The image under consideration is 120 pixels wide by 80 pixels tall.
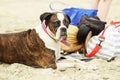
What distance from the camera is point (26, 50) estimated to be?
233 inches

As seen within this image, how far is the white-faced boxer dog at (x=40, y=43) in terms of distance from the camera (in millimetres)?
5781

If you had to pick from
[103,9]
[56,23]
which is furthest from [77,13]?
[56,23]

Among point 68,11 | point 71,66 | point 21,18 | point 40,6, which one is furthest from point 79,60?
point 40,6

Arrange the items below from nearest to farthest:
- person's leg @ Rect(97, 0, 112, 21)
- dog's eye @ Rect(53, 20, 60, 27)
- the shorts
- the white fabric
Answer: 1. dog's eye @ Rect(53, 20, 60, 27)
2. the white fabric
3. the shorts
4. person's leg @ Rect(97, 0, 112, 21)

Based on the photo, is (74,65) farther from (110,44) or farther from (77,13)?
(77,13)

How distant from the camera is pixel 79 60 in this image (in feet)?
20.3

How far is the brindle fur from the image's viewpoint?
585 cm

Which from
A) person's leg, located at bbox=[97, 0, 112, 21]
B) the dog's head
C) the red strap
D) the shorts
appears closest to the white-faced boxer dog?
the dog's head

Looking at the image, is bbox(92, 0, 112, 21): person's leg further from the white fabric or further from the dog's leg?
the dog's leg

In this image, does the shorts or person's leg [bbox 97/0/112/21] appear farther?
person's leg [bbox 97/0/112/21]

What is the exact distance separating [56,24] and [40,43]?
0.34m

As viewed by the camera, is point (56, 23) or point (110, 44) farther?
point (110, 44)

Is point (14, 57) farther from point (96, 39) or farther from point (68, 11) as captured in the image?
point (68, 11)

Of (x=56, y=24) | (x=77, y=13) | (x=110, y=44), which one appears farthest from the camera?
(x=77, y=13)
